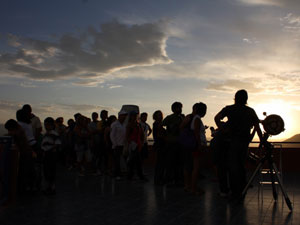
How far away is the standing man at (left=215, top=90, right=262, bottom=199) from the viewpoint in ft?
22.8

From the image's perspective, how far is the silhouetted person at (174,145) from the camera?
8.86 m

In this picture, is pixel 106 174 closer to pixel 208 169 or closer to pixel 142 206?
pixel 208 169

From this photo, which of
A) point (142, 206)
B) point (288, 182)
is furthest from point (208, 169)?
point (142, 206)

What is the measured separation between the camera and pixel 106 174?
1202 centimetres

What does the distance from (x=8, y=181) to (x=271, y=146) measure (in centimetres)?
466

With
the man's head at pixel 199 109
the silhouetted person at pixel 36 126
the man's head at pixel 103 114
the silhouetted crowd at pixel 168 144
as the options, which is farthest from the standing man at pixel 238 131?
the man's head at pixel 103 114

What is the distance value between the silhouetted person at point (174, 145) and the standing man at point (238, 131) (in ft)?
6.17

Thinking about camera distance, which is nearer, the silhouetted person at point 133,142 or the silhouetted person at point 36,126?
the silhouetted person at point 36,126

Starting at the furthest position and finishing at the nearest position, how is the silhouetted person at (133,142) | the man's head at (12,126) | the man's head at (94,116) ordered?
the man's head at (94,116) < the silhouetted person at (133,142) < the man's head at (12,126)

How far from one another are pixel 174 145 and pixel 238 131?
7.79 feet

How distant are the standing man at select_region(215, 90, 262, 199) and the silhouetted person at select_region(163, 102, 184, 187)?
1.88 metres

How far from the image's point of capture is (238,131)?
6.96 m

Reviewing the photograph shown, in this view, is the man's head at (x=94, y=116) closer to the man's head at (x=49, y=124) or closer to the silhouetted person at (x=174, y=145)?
the silhouetted person at (x=174, y=145)

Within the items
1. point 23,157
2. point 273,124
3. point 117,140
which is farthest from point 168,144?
point 23,157
